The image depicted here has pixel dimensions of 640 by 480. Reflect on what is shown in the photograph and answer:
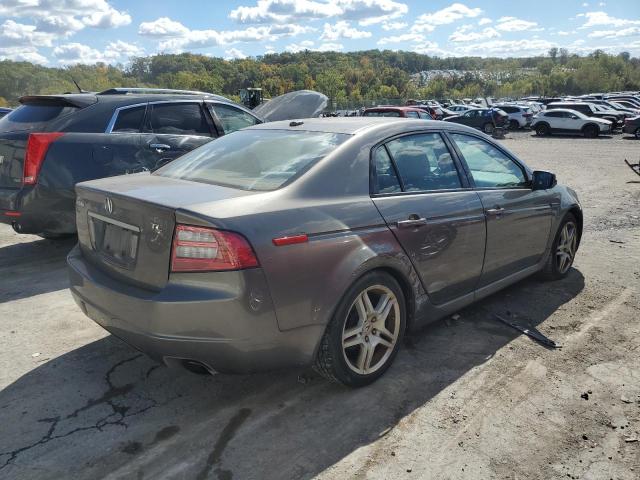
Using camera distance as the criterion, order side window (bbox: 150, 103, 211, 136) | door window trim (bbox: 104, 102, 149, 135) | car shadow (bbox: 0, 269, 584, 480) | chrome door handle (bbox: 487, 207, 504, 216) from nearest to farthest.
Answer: car shadow (bbox: 0, 269, 584, 480)
chrome door handle (bbox: 487, 207, 504, 216)
door window trim (bbox: 104, 102, 149, 135)
side window (bbox: 150, 103, 211, 136)

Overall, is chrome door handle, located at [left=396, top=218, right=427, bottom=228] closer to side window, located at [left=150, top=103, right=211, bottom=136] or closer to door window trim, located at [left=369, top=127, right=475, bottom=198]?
door window trim, located at [left=369, top=127, right=475, bottom=198]

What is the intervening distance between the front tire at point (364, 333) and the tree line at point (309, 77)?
46829mm

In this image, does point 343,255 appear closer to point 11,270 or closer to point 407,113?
point 11,270

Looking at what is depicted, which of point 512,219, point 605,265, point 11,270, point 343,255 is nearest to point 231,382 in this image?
point 343,255

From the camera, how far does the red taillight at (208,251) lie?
8.35 feet

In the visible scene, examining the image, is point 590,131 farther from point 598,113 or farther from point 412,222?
point 412,222

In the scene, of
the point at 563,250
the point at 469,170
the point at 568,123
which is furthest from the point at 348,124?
the point at 568,123


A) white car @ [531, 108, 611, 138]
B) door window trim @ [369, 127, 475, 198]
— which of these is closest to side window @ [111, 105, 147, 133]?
door window trim @ [369, 127, 475, 198]

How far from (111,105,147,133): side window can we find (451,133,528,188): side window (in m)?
3.68

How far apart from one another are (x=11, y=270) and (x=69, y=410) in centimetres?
316

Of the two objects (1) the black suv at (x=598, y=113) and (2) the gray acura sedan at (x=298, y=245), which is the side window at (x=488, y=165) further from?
(1) the black suv at (x=598, y=113)

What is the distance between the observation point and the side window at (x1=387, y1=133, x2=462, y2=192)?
3533 mm

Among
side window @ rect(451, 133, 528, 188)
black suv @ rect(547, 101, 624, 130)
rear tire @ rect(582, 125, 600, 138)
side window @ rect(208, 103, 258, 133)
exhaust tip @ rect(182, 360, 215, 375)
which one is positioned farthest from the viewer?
black suv @ rect(547, 101, 624, 130)

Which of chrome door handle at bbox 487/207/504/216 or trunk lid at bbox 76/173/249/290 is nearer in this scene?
trunk lid at bbox 76/173/249/290
